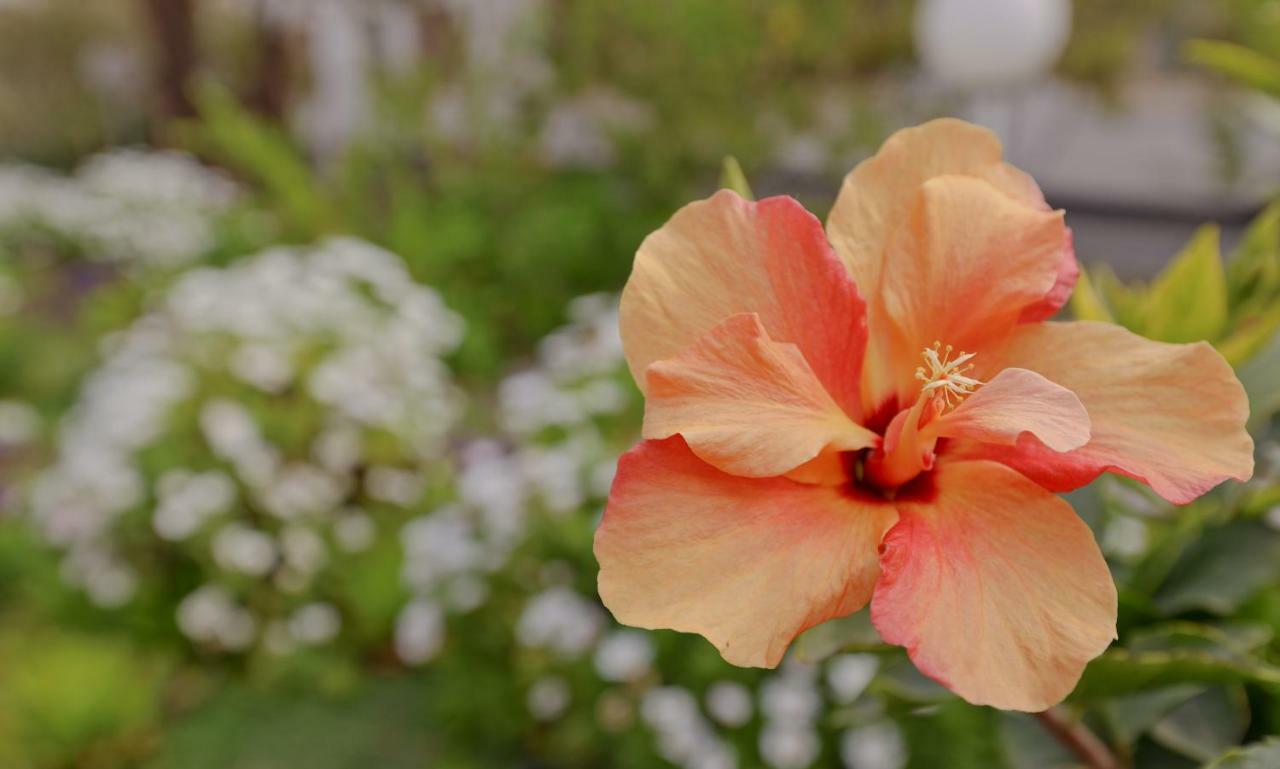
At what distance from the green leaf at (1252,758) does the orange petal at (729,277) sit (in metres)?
0.26

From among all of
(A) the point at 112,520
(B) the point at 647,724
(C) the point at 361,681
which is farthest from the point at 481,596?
(A) the point at 112,520

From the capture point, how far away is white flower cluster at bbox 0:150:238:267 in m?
5.52

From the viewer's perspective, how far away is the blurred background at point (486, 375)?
2.34ft

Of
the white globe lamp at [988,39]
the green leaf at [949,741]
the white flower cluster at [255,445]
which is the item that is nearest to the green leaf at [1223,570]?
the green leaf at [949,741]

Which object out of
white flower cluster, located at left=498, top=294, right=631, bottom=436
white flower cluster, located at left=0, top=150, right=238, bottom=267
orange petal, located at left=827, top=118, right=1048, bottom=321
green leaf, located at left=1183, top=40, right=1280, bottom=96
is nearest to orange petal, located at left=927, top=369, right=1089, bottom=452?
orange petal, located at left=827, top=118, right=1048, bottom=321

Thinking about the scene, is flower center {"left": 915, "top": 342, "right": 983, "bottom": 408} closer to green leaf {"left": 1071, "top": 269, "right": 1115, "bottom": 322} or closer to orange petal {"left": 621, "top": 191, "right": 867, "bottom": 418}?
orange petal {"left": 621, "top": 191, "right": 867, "bottom": 418}

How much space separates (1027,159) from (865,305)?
5840 millimetres

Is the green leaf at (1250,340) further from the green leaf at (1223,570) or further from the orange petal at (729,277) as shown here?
the orange petal at (729,277)

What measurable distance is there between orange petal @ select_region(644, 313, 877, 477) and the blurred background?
0.39 ft

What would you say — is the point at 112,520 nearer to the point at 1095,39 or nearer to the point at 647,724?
the point at 647,724

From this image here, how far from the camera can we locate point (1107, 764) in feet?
2.06

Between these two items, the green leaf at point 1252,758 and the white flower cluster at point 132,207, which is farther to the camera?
the white flower cluster at point 132,207

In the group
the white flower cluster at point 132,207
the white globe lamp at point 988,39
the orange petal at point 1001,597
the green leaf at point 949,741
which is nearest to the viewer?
the orange petal at point 1001,597

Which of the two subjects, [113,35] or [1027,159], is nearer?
[1027,159]
